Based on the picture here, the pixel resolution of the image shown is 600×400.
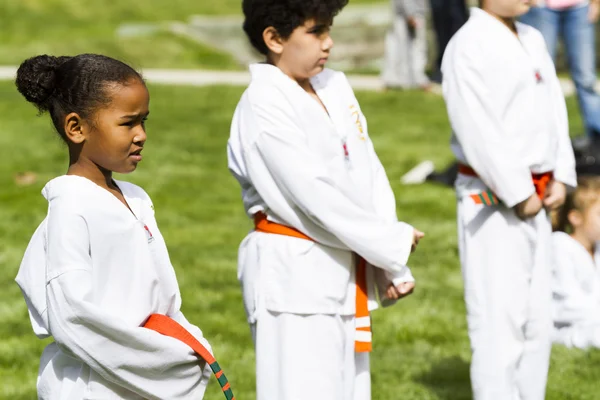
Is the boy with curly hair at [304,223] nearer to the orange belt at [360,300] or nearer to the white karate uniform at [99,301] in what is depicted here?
the orange belt at [360,300]

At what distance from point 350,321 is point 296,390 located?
1.03 feet

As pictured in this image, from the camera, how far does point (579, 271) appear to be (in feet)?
20.7

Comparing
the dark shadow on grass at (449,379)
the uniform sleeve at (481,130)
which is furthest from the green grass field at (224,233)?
the uniform sleeve at (481,130)

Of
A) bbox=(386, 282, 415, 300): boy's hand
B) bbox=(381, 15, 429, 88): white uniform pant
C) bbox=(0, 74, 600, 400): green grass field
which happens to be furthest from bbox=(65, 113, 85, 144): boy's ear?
bbox=(381, 15, 429, 88): white uniform pant

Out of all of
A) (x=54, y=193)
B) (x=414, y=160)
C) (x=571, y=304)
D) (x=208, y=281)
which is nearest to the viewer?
(x=54, y=193)

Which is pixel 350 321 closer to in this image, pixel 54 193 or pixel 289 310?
pixel 289 310

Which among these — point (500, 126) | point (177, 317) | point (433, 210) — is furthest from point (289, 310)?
point (433, 210)

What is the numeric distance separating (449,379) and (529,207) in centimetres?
149

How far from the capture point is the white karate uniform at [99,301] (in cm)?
291

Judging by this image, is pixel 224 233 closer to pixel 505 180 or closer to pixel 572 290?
pixel 572 290

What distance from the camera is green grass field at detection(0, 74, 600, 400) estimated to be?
5566 mm

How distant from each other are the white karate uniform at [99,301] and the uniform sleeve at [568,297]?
3.58m

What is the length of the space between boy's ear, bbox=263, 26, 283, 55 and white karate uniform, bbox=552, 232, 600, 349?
9.83 feet

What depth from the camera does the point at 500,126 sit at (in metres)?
4.34
